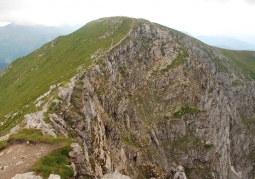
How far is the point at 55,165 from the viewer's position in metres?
Result: 19.4

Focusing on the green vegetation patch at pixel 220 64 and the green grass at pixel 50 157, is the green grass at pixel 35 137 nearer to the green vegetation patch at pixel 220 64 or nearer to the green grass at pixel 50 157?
the green grass at pixel 50 157

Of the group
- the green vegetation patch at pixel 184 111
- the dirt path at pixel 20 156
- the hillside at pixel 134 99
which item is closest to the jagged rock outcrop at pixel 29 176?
the dirt path at pixel 20 156

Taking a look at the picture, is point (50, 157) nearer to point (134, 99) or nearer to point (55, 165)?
point (55, 165)

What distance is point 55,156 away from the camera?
2062 cm

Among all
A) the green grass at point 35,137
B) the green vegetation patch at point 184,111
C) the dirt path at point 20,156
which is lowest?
the green vegetation patch at point 184,111

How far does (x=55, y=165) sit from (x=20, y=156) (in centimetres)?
460

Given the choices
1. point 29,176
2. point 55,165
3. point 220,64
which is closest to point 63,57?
point 55,165

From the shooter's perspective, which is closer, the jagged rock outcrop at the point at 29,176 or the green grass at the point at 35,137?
the jagged rock outcrop at the point at 29,176

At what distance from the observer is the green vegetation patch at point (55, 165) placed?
1838 cm

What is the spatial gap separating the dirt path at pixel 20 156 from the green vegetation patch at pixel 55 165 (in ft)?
3.06

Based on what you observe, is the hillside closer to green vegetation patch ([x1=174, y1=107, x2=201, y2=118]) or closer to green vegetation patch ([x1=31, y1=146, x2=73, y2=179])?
green vegetation patch ([x1=174, y1=107, x2=201, y2=118])

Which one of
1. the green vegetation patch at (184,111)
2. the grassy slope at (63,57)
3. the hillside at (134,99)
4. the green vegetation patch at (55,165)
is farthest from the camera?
the green vegetation patch at (184,111)

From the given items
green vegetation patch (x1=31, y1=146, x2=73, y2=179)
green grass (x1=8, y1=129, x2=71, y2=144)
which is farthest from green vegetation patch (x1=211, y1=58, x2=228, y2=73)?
green vegetation patch (x1=31, y1=146, x2=73, y2=179)

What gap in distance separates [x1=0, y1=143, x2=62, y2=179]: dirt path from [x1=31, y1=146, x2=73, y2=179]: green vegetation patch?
36.8 inches
